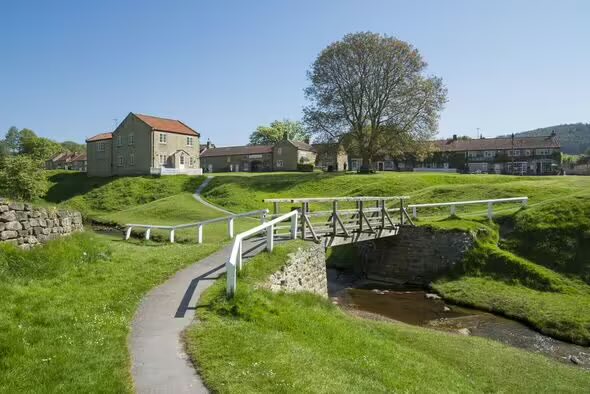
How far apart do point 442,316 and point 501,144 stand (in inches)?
2930

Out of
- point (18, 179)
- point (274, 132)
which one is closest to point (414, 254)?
point (18, 179)

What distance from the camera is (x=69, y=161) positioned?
11650 centimetres

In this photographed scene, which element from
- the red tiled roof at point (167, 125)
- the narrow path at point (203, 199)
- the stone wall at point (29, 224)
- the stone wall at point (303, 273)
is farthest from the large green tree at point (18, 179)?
the stone wall at point (303, 273)

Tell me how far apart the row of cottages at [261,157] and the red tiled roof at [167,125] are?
702 inches

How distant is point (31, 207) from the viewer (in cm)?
1152

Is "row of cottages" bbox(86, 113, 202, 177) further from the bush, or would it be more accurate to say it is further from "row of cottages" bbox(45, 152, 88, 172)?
"row of cottages" bbox(45, 152, 88, 172)

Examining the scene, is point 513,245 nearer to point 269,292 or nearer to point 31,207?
point 269,292

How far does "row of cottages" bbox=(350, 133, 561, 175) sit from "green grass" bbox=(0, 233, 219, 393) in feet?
230

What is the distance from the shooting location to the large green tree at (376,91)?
51625 mm

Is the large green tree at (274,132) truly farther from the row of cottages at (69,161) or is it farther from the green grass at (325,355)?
the green grass at (325,355)

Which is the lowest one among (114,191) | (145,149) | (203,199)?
(203,199)

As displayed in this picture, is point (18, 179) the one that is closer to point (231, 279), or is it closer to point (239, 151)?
point (231, 279)

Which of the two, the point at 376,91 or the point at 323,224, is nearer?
the point at 323,224

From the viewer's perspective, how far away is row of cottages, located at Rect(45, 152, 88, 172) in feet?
368
